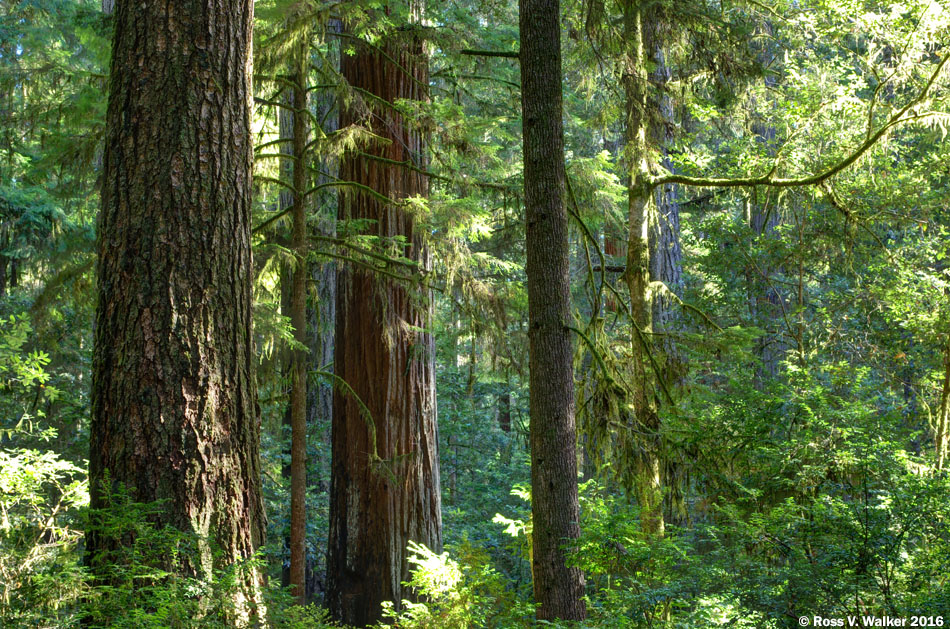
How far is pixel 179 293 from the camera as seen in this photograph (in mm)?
3557

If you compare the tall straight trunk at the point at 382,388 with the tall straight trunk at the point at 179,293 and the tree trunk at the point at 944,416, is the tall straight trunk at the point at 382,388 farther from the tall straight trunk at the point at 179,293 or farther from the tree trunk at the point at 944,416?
the tree trunk at the point at 944,416

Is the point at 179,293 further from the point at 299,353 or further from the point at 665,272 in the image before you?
the point at 665,272

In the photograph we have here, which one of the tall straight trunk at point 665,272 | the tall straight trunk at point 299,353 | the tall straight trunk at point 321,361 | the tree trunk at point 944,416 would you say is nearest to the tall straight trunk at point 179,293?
the tall straight trunk at point 299,353

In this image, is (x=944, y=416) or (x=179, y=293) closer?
(x=179, y=293)

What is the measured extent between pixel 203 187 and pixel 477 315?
3459 millimetres

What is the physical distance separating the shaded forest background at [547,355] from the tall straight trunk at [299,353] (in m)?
0.03

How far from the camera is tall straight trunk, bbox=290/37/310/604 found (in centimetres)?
579

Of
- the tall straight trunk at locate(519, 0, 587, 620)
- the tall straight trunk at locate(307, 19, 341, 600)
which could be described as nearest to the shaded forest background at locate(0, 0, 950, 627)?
the tall straight trunk at locate(519, 0, 587, 620)

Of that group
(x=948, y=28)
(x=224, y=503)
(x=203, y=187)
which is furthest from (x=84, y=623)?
(x=948, y=28)

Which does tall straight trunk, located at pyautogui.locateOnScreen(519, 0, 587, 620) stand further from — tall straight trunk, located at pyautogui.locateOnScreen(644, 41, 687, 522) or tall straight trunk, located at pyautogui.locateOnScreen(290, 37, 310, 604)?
tall straight trunk, located at pyautogui.locateOnScreen(290, 37, 310, 604)

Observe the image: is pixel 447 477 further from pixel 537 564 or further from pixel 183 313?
pixel 183 313

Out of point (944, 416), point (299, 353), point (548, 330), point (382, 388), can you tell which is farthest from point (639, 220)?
point (944, 416)

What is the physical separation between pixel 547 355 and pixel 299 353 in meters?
2.25

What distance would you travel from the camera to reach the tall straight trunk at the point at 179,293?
3.44 meters
